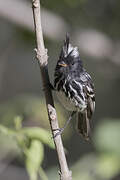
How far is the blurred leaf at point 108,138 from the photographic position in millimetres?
4934

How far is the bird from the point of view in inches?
165

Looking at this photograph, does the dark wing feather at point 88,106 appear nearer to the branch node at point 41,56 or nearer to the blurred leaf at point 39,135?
the blurred leaf at point 39,135

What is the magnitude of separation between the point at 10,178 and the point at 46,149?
273cm

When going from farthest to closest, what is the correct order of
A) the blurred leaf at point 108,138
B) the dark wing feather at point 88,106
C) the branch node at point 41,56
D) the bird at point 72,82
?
the blurred leaf at point 108,138 → the dark wing feather at point 88,106 → the bird at point 72,82 → the branch node at point 41,56

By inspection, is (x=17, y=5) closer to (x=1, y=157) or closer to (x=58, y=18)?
(x=58, y=18)

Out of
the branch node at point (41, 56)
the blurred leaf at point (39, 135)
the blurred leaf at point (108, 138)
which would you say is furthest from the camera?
the blurred leaf at point (108, 138)

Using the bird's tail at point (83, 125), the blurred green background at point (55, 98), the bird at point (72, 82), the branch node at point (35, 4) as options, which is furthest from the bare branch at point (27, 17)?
the branch node at point (35, 4)

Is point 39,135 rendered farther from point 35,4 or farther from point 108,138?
point 108,138

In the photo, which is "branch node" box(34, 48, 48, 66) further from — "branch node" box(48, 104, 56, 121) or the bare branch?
the bare branch

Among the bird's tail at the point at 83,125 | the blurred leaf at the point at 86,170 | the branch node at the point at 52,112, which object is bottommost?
the blurred leaf at the point at 86,170

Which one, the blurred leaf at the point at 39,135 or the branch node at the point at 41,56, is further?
the blurred leaf at the point at 39,135

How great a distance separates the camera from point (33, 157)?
11.2 feet

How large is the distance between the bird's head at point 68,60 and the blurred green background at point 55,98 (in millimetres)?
618

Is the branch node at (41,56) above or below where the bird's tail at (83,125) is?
above
